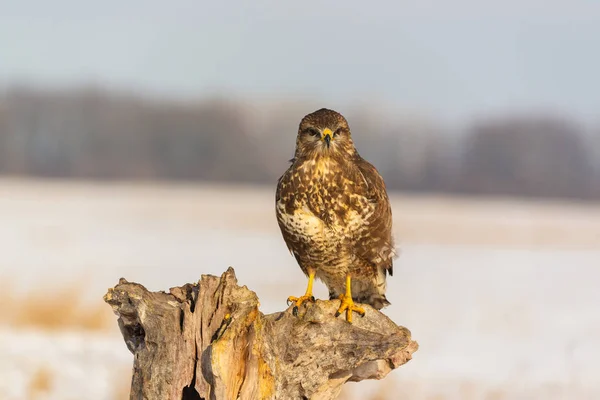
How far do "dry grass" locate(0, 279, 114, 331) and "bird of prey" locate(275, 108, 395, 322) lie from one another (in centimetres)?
537

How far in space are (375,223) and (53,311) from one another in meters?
6.54

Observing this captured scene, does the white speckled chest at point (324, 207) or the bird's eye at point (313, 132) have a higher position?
the bird's eye at point (313, 132)

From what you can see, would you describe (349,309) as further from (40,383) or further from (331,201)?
(40,383)

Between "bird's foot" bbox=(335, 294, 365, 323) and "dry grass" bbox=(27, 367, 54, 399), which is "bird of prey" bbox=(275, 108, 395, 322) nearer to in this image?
"bird's foot" bbox=(335, 294, 365, 323)

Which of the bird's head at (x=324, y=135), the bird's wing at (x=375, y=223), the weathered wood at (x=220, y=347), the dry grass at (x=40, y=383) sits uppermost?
the bird's head at (x=324, y=135)

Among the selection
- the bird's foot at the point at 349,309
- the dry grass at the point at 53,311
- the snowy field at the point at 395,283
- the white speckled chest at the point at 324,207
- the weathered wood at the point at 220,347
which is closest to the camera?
the weathered wood at the point at 220,347

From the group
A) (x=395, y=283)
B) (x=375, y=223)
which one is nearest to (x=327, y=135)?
(x=375, y=223)

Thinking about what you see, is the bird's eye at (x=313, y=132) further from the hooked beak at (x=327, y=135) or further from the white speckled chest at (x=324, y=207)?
the white speckled chest at (x=324, y=207)

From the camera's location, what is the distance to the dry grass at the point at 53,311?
1134 centimetres

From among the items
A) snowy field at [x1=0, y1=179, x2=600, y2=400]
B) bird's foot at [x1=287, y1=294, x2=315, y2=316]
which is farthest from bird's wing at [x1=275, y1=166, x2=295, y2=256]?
snowy field at [x1=0, y1=179, x2=600, y2=400]

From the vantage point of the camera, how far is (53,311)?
11.8m

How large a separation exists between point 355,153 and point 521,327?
6699 millimetres

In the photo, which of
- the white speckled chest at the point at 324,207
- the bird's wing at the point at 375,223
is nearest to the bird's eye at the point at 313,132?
the white speckled chest at the point at 324,207

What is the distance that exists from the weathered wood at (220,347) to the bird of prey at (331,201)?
56 cm
